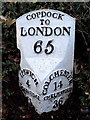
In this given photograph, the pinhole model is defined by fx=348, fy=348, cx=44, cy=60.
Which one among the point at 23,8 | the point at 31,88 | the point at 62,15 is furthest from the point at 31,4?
the point at 31,88

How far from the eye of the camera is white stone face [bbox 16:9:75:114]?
2764mm

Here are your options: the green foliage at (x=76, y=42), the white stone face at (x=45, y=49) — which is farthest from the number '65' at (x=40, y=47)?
the green foliage at (x=76, y=42)

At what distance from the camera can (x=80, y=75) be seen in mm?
2818

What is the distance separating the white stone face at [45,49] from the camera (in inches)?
109

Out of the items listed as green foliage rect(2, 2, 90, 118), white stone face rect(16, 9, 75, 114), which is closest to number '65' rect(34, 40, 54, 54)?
white stone face rect(16, 9, 75, 114)

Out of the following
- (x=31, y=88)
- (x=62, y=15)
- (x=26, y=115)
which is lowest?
(x=26, y=115)

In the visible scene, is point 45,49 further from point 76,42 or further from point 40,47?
point 76,42

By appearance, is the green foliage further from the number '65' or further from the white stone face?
the number '65'

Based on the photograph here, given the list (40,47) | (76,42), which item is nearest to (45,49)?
(40,47)

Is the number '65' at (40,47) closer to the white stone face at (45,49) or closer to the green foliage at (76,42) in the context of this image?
the white stone face at (45,49)

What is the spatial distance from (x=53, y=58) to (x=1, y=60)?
0.48 metres

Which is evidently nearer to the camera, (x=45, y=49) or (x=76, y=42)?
(x=45, y=49)

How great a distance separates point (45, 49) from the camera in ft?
9.09

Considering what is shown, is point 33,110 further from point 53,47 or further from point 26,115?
point 53,47
